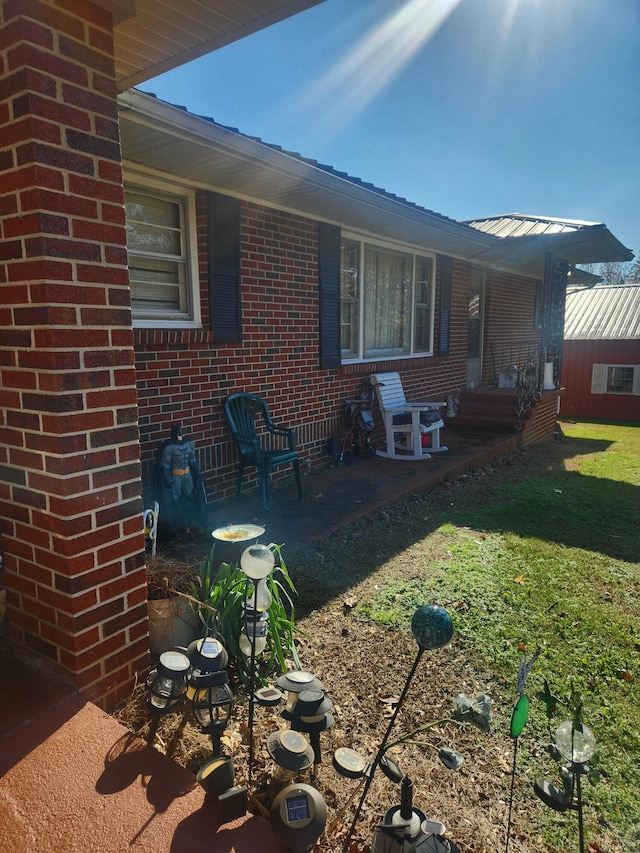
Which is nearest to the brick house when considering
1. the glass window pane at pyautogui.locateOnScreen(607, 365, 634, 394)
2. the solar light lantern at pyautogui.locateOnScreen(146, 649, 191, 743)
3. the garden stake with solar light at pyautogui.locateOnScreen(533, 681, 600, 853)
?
the solar light lantern at pyautogui.locateOnScreen(146, 649, 191, 743)

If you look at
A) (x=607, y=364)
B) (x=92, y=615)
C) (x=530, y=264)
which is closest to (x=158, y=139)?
(x=92, y=615)

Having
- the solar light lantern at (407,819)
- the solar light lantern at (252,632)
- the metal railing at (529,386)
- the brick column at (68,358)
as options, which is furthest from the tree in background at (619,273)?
the solar light lantern at (407,819)

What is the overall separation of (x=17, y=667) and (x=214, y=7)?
2582 millimetres

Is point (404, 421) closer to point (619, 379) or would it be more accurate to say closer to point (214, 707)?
point (214, 707)

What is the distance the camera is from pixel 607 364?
1644 centimetres

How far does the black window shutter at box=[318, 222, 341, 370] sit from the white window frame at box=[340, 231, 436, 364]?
0.39 meters

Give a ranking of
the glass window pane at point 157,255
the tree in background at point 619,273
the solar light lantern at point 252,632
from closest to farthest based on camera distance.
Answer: the solar light lantern at point 252,632 < the glass window pane at point 157,255 < the tree in background at point 619,273

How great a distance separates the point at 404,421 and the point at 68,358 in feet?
18.6

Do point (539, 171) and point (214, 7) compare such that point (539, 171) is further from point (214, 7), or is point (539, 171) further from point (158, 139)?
point (214, 7)

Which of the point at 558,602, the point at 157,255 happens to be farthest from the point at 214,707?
the point at 157,255

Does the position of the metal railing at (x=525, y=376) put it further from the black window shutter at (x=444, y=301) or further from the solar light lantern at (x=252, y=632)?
the solar light lantern at (x=252, y=632)

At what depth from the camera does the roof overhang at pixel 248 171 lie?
3238 mm

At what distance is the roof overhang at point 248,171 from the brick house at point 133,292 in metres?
0.02

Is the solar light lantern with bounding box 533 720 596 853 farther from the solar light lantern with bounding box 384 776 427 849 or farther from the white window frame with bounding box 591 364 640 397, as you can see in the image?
the white window frame with bounding box 591 364 640 397
